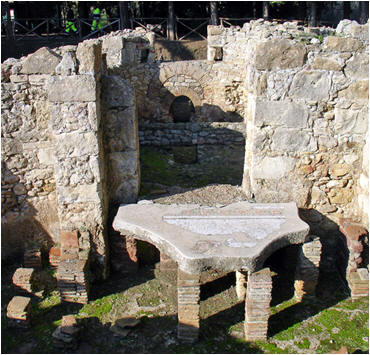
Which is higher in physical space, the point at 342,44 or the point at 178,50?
the point at 178,50

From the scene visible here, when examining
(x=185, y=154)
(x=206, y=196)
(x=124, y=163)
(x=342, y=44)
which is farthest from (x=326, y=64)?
(x=185, y=154)

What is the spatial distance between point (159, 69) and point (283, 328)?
8.05m

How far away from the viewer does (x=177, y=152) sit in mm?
8172

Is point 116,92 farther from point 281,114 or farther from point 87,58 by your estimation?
point 281,114

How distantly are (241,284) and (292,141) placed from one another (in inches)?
72.1

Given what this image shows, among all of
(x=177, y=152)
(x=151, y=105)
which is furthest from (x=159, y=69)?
(x=177, y=152)

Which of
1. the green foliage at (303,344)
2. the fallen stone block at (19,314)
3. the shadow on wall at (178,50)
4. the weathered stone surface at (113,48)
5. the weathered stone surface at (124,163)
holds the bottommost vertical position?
the green foliage at (303,344)

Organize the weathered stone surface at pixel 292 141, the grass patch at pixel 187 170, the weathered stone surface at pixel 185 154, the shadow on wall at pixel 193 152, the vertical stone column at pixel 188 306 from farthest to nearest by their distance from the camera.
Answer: the weathered stone surface at pixel 185 154
the shadow on wall at pixel 193 152
the grass patch at pixel 187 170
the weathered stone surface at pixel 292 141
the vertical stone column at pixel 188 306

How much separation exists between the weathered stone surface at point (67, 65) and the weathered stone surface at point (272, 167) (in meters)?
2.40

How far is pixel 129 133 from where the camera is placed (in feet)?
17.6

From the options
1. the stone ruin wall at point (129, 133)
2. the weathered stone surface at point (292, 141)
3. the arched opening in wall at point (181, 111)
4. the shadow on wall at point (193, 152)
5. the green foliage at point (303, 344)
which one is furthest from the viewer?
the arched opening in wall at point (181, 111)

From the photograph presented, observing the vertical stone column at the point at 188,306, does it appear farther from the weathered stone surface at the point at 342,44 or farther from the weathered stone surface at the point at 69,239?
the weathered stone surface at the point at 342,44

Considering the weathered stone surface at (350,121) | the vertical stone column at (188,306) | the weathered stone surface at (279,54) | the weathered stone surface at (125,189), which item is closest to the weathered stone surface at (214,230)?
the vertical stone column at (188,306)

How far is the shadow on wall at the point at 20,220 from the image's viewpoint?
534 centimetres
